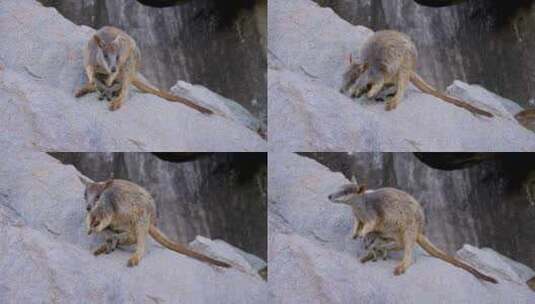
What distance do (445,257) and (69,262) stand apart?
2.02 metres

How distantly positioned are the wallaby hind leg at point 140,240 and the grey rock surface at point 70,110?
1.39 ft

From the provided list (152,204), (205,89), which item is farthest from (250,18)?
(152,204)

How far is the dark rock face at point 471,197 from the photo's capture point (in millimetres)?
4473

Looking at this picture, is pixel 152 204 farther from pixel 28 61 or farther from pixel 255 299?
pixel 28 61

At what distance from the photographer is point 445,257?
14.4 feet

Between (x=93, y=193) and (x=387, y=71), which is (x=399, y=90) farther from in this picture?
(x=93, y=193)

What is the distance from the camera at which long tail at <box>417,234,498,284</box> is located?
173 inches

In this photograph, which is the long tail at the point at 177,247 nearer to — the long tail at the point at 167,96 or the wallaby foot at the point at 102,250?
the wallaby foot at the point at 102,250

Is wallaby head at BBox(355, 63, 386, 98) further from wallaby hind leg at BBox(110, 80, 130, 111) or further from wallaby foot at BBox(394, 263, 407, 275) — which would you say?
wallaby hind leg at BBox(110, 80, 130, 111)

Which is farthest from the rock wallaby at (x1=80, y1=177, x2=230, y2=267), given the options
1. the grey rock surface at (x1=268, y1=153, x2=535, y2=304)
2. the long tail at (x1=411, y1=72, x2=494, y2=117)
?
the long tail at (x1=411, y1=72, x2=494, y2=117)

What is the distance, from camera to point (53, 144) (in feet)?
14.5

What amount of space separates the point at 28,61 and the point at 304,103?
1.55m

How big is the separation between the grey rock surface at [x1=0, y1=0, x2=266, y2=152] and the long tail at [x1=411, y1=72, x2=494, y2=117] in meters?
0.92

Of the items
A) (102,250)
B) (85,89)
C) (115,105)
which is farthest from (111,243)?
(85,89)
